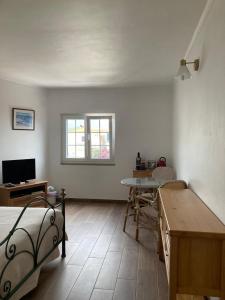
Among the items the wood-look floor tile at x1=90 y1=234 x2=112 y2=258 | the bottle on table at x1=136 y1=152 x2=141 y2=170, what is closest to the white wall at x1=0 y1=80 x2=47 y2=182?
the bottle on table at x1=136 y1=152 x2=141 y2=170

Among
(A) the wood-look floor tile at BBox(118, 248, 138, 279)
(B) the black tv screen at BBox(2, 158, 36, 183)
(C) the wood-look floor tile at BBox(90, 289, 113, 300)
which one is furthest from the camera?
(B) the black tv screen at BBox(2, 158, 36, 183)

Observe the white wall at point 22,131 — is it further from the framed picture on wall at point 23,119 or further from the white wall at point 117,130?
the white wall at point 117,130

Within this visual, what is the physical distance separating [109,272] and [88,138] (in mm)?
3499

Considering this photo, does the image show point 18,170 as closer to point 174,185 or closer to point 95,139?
point 95,139

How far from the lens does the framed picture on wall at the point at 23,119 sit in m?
5.02

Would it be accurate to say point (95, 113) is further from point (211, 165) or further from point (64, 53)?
point (211, 165)

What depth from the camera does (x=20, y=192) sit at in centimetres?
471

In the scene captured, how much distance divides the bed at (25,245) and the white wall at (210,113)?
1.47 meters

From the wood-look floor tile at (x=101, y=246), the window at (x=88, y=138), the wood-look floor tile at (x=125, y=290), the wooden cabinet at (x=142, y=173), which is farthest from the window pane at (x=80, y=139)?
the wood-look floor tile at (x=125, y=290)

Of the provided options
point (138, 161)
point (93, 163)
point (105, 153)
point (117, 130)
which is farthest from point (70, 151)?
point (138, 161)

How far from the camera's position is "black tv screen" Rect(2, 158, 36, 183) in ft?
15.2

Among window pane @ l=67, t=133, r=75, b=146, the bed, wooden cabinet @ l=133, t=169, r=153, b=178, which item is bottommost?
the bed

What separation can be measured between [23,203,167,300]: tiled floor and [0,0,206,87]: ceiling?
241 cm

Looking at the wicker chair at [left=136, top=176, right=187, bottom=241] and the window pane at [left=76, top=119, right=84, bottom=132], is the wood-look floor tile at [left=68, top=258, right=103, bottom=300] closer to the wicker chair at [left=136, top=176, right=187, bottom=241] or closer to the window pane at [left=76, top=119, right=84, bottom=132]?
the wicker chair at [left=136, top=176, right=187, bottom=241]
